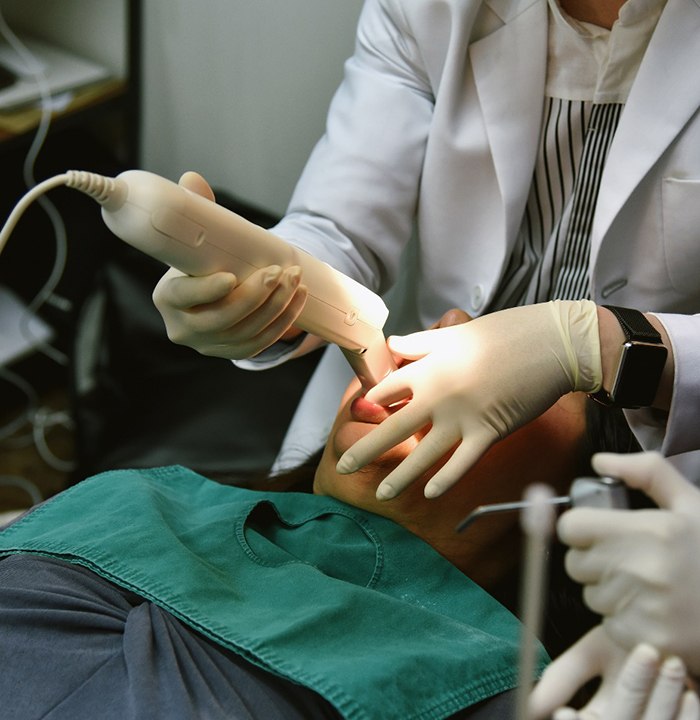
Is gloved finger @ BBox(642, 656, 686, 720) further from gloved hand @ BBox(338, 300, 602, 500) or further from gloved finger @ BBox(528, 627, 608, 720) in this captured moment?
gloved hand @ BBox(338, 300, 602, 500)

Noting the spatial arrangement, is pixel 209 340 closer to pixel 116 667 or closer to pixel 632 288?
pixel 116 667

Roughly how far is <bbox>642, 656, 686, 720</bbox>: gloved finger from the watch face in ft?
1.43

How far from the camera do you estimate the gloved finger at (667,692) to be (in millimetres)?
650

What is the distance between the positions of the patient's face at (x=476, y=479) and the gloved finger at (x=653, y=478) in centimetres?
32

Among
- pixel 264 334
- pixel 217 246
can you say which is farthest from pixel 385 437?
pixel 217 246

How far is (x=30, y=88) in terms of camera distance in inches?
71.0

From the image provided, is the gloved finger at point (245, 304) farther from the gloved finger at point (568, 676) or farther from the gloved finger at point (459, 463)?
the gloved finger at point (568, 676)

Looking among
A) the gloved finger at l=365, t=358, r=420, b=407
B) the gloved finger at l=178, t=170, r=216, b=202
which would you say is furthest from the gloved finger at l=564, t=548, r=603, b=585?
the gloved finger at l=178, t=170, r=216, b=202

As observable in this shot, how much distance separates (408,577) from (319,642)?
6.2 inches

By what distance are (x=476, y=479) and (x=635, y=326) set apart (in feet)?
0.80

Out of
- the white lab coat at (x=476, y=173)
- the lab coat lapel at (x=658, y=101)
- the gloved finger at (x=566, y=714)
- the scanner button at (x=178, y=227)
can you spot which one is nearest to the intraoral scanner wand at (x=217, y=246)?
the scanner button at (x=178, y=227)

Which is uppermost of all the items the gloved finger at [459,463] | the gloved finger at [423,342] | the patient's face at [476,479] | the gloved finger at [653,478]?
the gloved finger at [653,478]

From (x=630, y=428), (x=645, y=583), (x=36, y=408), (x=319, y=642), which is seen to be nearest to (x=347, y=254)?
(x=630, y=428)

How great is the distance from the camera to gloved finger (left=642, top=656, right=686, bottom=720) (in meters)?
0.65
